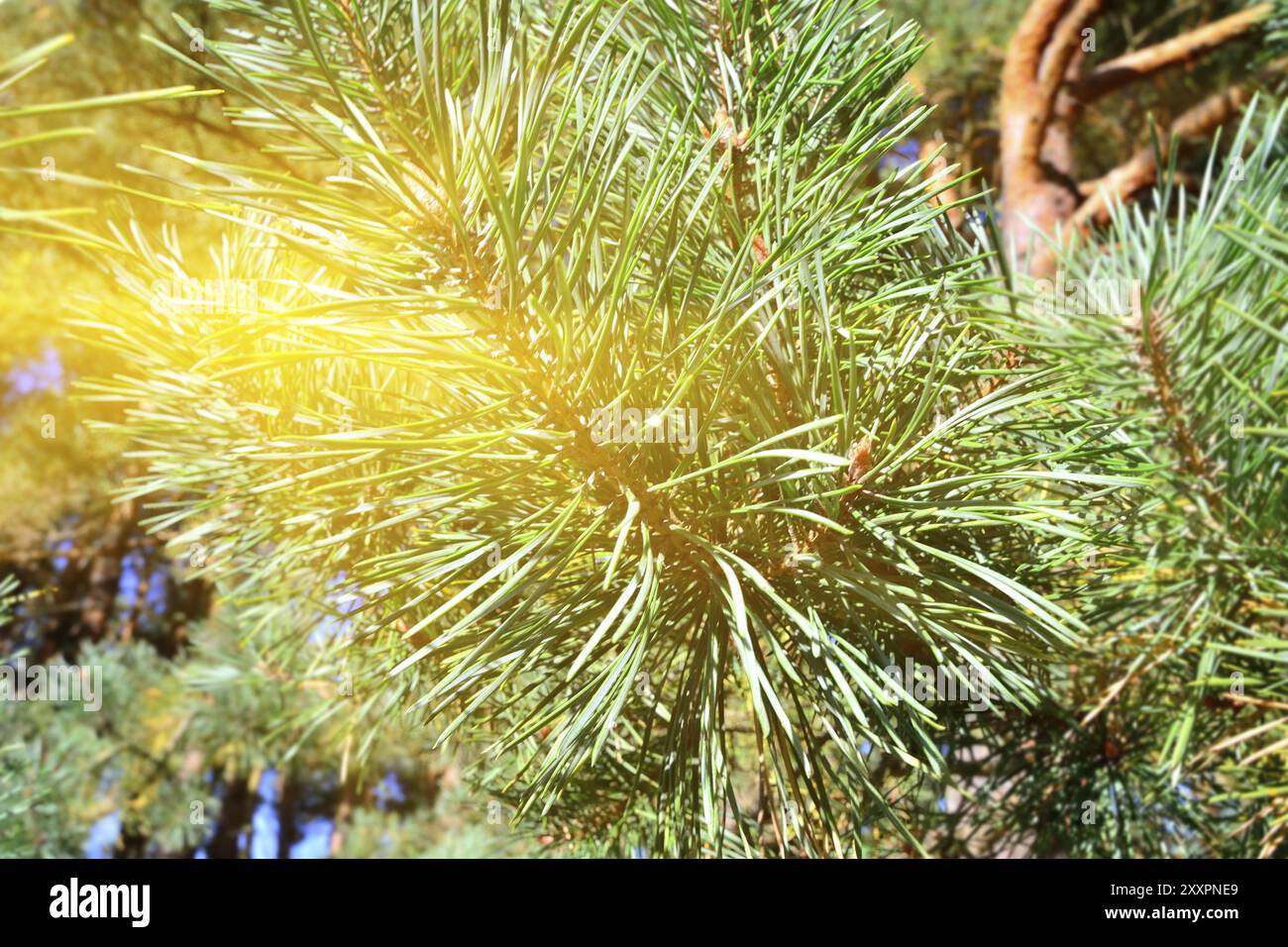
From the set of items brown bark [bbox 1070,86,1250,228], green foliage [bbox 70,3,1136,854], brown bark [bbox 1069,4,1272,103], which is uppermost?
brown bark [bbox 1069,4,1272,103]

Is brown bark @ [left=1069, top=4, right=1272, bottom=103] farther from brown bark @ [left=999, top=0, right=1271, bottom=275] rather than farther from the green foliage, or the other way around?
the green foliage

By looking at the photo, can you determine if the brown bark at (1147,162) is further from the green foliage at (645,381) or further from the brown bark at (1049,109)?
the green foliage at (645,381)

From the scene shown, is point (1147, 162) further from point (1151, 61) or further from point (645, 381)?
point (645, 381)

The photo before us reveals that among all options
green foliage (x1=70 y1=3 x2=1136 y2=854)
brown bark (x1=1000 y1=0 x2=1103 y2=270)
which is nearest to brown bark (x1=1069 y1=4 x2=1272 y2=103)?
brown bark (x1=1000 y1=0 x2=1103 y2=270)

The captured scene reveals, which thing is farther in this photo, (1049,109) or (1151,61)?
(1151,61)

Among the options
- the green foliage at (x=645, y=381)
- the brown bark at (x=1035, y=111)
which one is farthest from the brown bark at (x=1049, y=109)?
the green foliage at (x=645, y=381)

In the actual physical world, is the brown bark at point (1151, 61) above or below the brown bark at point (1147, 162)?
above

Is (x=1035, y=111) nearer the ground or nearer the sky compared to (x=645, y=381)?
nearer the sky

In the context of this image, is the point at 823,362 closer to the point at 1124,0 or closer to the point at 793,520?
the point at 793,520

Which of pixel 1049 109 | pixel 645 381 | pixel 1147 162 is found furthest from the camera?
pixel 1147 162

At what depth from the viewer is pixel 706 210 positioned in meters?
0.34

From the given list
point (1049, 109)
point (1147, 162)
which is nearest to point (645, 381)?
point (1049, 109)

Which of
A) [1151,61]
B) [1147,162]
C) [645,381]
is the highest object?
[1151,61]

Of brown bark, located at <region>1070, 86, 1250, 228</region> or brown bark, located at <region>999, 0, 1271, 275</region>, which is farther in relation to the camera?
brown bark, located at <region>1070, 86, 1250, 228</region>
